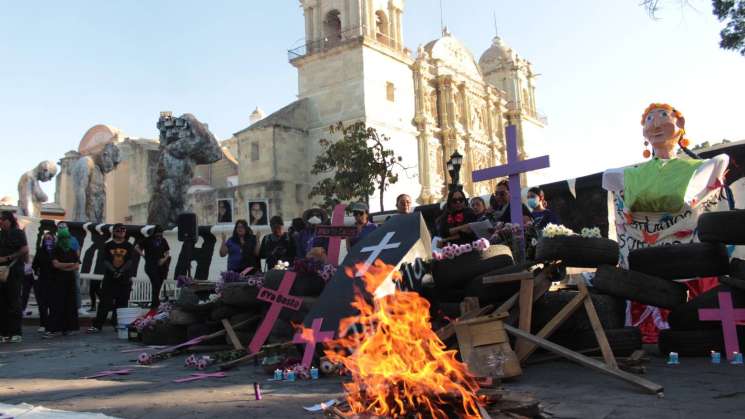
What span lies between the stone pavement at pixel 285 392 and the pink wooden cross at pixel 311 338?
29cm

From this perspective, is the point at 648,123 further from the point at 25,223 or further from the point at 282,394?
the point at 25,223

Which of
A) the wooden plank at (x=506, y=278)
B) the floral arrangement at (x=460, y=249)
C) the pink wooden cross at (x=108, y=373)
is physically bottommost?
the pink wooden cross at (x=108, y=373)

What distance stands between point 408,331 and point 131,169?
137ft

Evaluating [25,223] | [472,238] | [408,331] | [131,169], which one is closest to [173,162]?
[25,223]

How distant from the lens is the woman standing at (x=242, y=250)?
9602 millimetres

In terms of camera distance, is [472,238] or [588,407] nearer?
[588,407]

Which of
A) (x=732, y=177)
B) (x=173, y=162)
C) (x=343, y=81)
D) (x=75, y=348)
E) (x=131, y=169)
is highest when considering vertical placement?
(x=343, y=81)

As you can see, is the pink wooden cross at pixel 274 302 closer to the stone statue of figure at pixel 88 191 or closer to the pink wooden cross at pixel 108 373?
the pink wooden cross at pixel 108 373

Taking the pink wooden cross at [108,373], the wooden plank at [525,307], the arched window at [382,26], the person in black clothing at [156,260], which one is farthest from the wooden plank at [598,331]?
the arched window at [382,26]

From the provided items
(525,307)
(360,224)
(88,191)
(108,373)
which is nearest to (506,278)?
(525,307)

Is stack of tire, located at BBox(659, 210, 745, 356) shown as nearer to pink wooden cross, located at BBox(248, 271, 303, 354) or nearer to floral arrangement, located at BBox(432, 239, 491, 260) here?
floral arrangement, located at BBox(432, 239, 491, 260)

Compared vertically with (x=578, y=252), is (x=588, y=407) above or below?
below

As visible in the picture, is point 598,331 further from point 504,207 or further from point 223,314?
point 223,314

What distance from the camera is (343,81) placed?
38.9 meters
